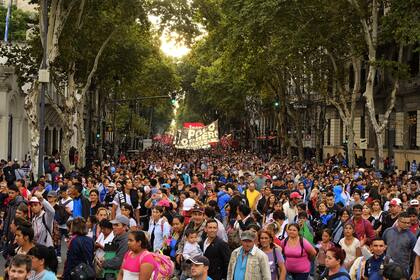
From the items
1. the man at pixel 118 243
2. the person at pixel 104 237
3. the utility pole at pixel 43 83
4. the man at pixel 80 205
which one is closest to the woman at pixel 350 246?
the man at pixel 118 243

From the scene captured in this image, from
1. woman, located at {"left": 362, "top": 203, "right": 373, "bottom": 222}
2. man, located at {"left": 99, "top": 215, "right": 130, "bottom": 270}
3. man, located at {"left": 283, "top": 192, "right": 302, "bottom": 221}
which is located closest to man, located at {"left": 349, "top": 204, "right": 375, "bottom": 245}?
woman, located at {"left": 362, "top": 203, "right": 373, "bottom": 222}

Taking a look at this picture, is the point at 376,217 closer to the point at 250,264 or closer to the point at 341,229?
the point at 341,229

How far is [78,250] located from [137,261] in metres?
1.23

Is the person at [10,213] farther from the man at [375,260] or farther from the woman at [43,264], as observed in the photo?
the man at [375,260]

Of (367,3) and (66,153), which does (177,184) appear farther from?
(367,3)

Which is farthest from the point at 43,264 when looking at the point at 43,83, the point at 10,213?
the point at 43,83

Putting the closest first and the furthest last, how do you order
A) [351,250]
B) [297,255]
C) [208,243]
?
[208,243], [297,255], [351,250]

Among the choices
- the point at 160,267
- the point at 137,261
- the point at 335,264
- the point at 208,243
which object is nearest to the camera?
the point at 335,264

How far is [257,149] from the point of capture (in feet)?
250

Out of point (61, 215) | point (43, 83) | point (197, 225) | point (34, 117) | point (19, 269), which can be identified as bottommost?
point (61, 215)

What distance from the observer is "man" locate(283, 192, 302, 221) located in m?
13.5

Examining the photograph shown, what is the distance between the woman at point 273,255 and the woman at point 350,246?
4.43 feet

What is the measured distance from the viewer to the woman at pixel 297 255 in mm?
9211

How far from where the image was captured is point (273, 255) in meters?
8.70
